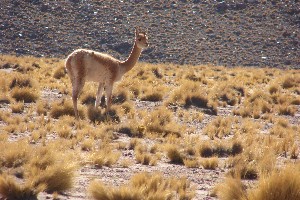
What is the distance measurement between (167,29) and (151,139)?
36.0 m

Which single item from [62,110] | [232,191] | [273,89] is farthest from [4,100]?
[273,89]

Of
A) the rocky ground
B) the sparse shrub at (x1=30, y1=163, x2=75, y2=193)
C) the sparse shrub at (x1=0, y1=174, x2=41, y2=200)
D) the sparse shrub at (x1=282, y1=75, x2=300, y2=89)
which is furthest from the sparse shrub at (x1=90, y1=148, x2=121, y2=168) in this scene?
the rocky ground

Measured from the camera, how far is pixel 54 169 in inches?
273

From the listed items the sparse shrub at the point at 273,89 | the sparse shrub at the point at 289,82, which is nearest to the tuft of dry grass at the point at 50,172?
the sparse shrub at the point at 273,89

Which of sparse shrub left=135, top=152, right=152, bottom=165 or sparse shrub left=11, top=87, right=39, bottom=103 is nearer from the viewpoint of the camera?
sparse shrub left=135, top=152, right=152, bottom=165

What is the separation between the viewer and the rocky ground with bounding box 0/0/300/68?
4238 centimetres

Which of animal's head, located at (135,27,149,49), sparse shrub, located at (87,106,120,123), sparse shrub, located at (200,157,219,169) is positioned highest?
animal's head, located at (135,27,149,49)

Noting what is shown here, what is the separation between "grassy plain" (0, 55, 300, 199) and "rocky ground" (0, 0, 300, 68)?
20.2 m

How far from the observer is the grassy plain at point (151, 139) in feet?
22.0

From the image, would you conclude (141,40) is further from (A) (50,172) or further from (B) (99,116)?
(A) (50,172)

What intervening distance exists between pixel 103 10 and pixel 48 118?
36928 mm

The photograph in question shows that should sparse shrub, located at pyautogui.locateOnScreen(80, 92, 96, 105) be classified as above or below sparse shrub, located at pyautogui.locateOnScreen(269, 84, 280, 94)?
above

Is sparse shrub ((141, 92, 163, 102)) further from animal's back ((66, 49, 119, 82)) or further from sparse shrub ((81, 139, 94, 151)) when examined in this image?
sparse shrub ((81, 139, 94, 151))

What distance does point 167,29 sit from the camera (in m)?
46.8
